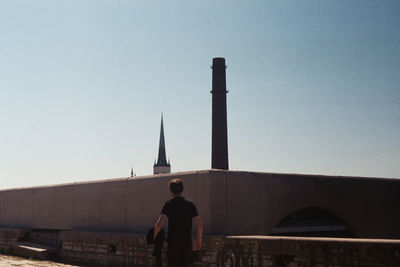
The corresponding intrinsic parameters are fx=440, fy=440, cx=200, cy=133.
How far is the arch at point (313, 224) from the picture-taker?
35.8 feet

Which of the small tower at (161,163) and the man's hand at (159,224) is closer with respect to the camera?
the man's hand at (159,224)

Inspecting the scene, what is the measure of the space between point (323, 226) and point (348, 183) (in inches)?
58.8

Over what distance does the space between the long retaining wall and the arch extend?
2556mm

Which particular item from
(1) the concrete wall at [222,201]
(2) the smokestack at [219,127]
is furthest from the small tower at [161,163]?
(1) the concrete wall at [222,201]

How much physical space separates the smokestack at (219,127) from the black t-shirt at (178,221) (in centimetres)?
3236

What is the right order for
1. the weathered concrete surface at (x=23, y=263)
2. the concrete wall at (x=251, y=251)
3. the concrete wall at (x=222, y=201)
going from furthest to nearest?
the weathered concrete surface at (x=23, y=263)
the concrete wall at (x=222, y=201)
the concrete wall at (x=251, y=251)

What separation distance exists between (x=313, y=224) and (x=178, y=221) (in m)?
7.32

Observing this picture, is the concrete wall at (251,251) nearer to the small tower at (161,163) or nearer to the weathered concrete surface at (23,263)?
the weathered concrete surface at (23,263)

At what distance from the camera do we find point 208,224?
9164mm

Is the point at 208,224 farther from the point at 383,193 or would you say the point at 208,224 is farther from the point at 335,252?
the point at 383,193

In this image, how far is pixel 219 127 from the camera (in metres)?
38.1

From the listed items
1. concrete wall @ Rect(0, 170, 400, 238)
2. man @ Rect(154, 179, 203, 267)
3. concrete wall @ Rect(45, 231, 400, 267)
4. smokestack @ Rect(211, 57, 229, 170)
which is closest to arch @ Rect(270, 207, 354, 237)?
concrete wall @ Rect(0, 170, 400, 238)

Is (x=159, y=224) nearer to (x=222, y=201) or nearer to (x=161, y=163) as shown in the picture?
(x=222, y=201)

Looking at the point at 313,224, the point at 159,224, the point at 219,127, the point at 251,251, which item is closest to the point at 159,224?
the point at 159,224
